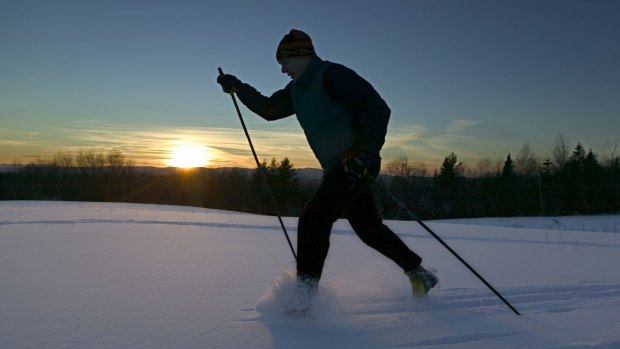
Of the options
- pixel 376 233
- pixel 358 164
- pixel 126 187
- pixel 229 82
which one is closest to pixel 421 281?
pixel 376 233

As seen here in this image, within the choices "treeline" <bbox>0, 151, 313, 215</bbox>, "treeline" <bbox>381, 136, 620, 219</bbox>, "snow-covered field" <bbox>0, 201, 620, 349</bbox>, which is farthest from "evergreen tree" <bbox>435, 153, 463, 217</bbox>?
"snow-covered field" <bbox>0, 201, 620, 349</bbox>

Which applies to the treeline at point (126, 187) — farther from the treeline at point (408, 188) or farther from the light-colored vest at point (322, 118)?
the light-colored vest at point (322, 118)

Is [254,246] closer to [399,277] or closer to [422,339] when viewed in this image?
[399,277]

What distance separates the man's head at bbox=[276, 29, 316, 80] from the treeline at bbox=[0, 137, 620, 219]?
36378mm

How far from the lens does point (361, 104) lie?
2174 mm

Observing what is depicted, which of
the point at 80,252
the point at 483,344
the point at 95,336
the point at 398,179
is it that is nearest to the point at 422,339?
the point at 483,344

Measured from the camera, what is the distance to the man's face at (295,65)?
91.1 inches

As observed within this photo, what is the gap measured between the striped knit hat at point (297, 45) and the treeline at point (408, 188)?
3639cm

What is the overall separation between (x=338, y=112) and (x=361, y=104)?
Result: 0.44ft

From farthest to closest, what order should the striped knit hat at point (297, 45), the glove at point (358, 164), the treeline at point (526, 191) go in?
the treeline at point (526, 191) < the striped knit hat at point (297, 45) < the glove at point (358, 164)

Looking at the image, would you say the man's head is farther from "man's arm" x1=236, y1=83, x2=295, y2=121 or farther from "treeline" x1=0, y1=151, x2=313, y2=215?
"treeline" x1=0, y1=151, x2=313, y2=215

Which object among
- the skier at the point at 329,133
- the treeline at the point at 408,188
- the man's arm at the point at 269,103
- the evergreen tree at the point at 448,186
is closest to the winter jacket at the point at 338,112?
the skier at the point at 329,133

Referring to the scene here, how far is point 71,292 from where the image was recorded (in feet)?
7.81

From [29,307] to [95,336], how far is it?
657 millimetres
